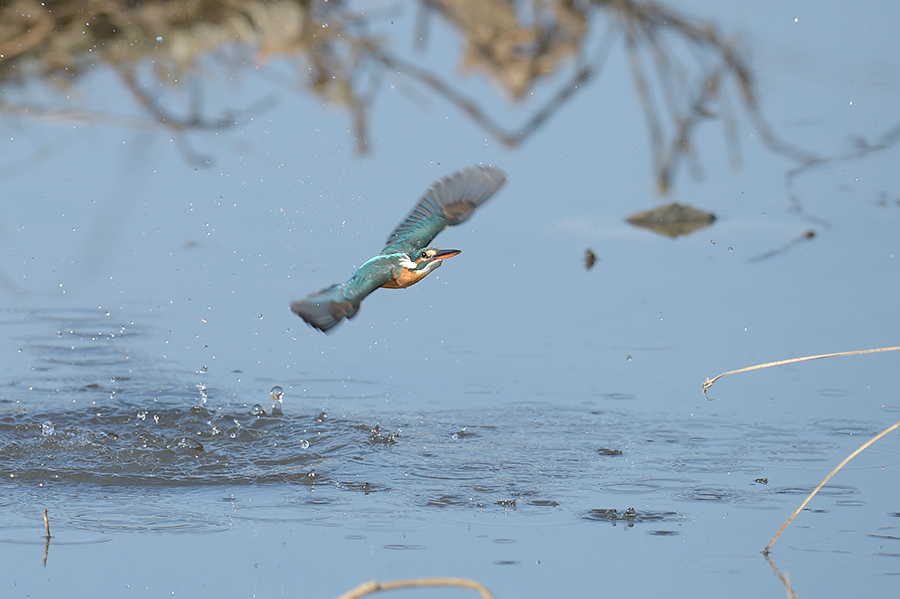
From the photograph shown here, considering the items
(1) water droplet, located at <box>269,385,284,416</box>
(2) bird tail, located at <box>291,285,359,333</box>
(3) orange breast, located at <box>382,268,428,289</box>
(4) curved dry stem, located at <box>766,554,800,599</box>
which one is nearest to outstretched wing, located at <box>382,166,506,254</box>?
(3) orange breast, located at <box>382,268,428,289</box>

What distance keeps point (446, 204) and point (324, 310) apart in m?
0.60

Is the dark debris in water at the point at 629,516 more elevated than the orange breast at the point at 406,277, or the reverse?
the orange breast at the point at 406,277

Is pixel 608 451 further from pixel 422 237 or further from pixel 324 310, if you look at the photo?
pixel 324 310

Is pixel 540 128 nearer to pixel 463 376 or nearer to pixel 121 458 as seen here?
pixel 463 376

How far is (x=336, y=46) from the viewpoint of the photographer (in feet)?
19.0

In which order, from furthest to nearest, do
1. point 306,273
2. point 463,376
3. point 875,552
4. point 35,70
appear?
point 35,70
point 306,273
point 463,376
point 875,552

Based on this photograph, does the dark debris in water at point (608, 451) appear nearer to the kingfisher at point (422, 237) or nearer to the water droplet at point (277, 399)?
the kingfisher at point (422, 237)

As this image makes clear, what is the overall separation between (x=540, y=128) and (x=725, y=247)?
1071mm

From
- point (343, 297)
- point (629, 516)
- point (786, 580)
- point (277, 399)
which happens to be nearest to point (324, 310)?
point (343, 297)

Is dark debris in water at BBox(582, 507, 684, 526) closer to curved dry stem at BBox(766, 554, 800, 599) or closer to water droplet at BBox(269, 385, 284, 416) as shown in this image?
curved dry stem at BBox(766, 554, 800, 599)

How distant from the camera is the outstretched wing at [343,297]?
2.86 metres

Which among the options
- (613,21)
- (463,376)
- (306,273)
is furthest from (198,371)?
(613,21)

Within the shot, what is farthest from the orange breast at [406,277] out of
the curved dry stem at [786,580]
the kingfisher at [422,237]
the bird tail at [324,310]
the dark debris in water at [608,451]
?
the curved dry stem at [786,580]

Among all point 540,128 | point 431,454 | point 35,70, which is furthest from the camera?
point 35,70
